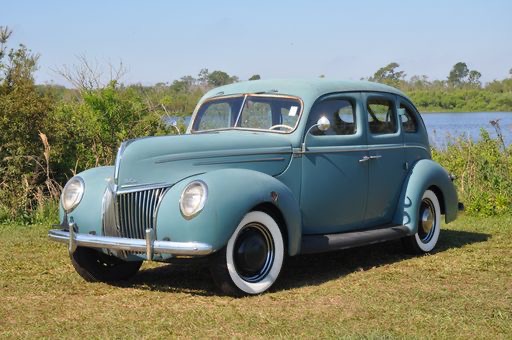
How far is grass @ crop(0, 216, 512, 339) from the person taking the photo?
15.8 feet

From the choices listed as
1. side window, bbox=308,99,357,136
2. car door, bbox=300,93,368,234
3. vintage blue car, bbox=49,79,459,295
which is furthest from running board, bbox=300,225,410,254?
side window, bbox=308,99,357,136

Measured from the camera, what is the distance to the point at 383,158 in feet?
24.3

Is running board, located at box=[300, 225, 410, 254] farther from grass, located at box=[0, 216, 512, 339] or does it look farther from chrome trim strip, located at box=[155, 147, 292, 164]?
chrome trim strip, located at box=[155, 147, 292, 164]

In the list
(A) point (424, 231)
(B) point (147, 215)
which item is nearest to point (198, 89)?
(A) point (424, 231)

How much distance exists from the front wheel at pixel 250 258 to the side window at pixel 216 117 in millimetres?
1447

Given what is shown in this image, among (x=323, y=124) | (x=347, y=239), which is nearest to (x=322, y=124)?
(x=323, y=124)

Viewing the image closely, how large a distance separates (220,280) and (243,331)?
95 cm

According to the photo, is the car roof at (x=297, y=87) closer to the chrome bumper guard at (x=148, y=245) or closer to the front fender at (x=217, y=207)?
the front fender at (x=217, y=207)

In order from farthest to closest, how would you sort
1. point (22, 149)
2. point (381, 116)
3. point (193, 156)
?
point (22, 149), point (381, 116), point (193, 156)

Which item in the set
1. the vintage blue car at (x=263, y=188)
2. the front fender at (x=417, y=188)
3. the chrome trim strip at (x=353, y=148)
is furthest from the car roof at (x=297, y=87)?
the front fender at (x=417, y=188)

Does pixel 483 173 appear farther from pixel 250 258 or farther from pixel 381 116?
pixel 250 258

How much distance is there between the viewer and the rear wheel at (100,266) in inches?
251

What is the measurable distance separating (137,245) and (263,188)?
3.46 feet

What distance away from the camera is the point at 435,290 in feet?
19.5
